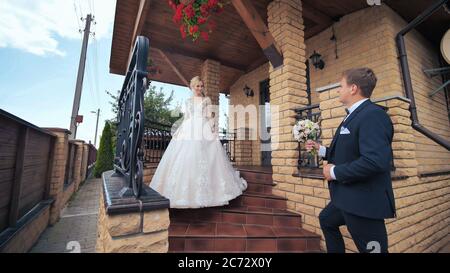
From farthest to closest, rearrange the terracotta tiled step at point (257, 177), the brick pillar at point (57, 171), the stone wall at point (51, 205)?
the brick pillar at point (57, 171) → the terracotta tiled step at point (257, 177) → the stone wall at point (51, 205)

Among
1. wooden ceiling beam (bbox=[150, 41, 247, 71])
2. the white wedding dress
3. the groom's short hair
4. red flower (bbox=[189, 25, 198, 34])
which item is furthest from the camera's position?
wooden ceiling beam (bbox=[150, 41, 247, 71])

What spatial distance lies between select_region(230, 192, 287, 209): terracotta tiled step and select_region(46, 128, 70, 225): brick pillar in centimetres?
387

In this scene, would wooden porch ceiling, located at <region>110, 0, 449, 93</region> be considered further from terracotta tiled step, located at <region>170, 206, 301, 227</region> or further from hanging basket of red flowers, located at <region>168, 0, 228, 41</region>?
terracotta tiled step, located at <region>170, 206, 301, 227</region>

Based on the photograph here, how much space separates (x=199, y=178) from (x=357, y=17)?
15.1ft

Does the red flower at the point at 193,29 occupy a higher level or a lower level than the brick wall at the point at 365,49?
lower

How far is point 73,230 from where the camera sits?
3994 mm

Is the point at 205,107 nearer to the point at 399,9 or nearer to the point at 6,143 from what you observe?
the point at 6,143

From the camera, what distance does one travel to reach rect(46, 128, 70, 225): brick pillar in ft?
13.8

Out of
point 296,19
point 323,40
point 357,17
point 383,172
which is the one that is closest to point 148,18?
point 296,19

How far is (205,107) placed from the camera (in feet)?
11.0

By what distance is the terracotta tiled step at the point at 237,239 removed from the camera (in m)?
2.16

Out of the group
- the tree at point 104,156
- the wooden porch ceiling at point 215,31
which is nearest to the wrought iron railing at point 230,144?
the wooden porch ceiling at point 215,31

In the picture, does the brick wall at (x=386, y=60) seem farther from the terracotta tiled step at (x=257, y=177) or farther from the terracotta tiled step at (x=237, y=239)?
the terracotta tiled step at (x=237, y=239)

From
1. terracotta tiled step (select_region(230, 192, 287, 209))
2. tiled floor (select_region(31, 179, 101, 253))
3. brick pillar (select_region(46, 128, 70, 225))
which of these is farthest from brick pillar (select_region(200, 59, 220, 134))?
tiled floor (select_region(31, 179, 101, 253))
